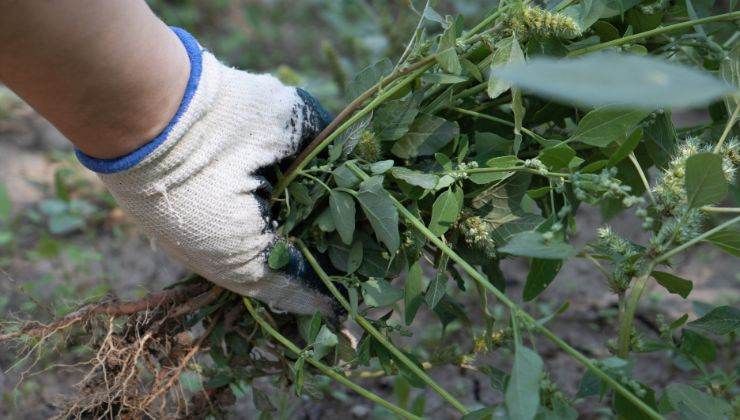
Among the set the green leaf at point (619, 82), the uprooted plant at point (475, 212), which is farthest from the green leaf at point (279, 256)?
the green leaf at point (619, 82)

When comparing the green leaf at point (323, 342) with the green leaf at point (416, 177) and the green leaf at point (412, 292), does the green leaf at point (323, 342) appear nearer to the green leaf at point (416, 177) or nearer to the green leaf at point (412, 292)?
the green leaf at point (412, 292)

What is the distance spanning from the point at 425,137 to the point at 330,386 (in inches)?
30.9

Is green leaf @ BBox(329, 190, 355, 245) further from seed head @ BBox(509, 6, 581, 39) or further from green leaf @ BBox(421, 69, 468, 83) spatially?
seed head @ BBox(509, 6, 581, 39)

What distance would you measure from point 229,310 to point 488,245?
47cm

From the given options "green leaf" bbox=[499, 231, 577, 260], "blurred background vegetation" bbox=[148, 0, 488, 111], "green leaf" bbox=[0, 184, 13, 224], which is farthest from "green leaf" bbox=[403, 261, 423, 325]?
"blurred background vegetation" bbox=[148, 0, 488, 111]

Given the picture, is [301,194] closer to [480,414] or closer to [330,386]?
[480,414]

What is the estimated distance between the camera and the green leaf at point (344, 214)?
3.44 feet

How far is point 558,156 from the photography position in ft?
3.25

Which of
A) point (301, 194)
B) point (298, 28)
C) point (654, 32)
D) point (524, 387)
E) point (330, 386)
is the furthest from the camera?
point (298, 28)

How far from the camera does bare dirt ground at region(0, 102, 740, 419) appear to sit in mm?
1666

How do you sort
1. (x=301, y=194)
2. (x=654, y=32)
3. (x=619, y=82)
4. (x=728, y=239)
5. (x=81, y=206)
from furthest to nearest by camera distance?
(x=81, y=206) < (x=301, y=194) < (x=654, y=32) < (x=728, y=239) < (x=619, y=82)

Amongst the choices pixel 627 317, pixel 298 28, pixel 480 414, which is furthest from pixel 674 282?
pixel 298 28

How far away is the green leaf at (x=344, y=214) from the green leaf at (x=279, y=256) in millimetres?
106

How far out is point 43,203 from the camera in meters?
2.24
